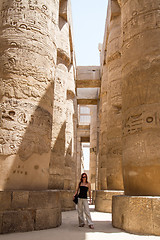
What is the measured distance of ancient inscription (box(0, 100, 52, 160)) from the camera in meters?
4.12

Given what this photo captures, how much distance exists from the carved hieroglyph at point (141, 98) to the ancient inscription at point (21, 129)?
5.55ft

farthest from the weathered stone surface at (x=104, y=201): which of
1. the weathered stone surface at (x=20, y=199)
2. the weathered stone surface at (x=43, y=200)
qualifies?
the weathered stone surface at (x=20, y=199)

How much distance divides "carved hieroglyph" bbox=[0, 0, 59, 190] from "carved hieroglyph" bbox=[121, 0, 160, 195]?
5.38ft

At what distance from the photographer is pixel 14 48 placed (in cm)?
461

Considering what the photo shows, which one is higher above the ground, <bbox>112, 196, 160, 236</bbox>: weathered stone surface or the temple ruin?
the temple ruin

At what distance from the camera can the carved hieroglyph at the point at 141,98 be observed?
3.88 m

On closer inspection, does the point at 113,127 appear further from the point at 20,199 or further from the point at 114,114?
the point at 20,199

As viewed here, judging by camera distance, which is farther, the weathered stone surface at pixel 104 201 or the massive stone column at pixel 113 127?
the massive stone column at pixel 113 127

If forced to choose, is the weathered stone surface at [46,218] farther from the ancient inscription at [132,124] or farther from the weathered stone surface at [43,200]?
the ancient inscription at [132,124]

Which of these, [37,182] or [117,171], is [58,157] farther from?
[37,182]

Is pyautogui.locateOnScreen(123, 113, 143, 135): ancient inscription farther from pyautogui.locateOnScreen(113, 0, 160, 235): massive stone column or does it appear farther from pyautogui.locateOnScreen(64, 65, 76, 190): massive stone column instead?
pyautogui.locateOnScreen(64, 65, 76, 190): massive stone column

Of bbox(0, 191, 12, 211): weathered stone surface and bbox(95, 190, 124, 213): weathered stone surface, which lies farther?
bbox(95, 190, 124, 213): weathered stone surface

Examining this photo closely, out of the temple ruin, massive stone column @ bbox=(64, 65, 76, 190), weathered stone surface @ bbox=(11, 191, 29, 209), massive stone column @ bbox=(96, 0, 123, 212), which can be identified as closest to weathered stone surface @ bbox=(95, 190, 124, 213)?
massive stone column @ bbox=(96, 0, 123, 212)

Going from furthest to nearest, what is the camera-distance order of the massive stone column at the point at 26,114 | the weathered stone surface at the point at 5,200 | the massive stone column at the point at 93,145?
the massive stone column at the point at 93,145 → the massive stone column at the point at 26,114 → the weathered stone surface at the point at 5,200
